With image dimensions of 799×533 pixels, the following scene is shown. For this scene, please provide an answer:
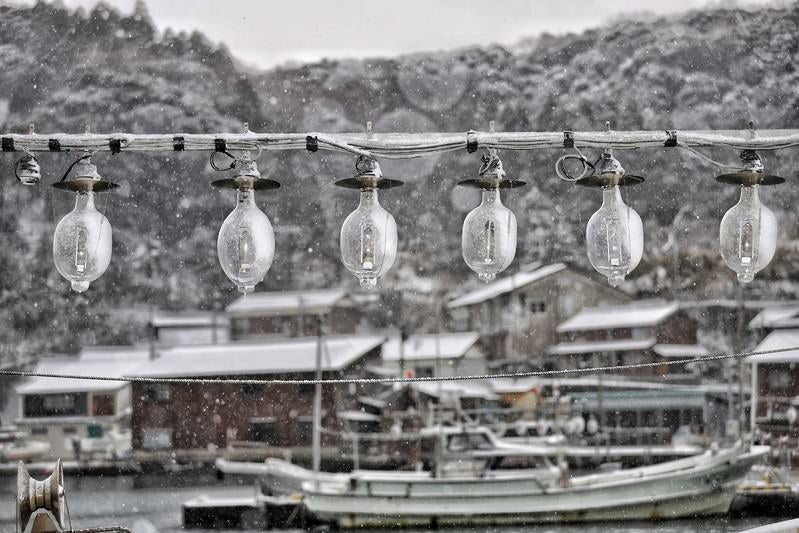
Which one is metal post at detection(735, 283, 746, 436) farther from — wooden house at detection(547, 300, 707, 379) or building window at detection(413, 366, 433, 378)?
building window at detection(413, 366, 433, 378)

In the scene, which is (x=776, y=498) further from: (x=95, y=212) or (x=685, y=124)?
(x=95, y=212)

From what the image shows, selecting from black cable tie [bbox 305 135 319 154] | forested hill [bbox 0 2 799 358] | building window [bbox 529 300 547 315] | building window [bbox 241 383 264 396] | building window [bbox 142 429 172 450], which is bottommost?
building window [bbox 142 429 172 450]

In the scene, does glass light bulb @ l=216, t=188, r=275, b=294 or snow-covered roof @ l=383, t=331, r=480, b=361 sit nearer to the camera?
glass light bulb @ l=216, t=188, r=275, b=294

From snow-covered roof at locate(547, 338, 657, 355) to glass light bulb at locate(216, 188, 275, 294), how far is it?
383 inches

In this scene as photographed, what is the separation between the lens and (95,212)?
1.36m

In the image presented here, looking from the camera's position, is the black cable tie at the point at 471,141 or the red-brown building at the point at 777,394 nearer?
the black cable tie at the point at 471,141

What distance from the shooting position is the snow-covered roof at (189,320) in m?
11.2

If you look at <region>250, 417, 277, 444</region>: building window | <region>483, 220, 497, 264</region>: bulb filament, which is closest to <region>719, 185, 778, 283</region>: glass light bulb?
<region>483, 220, 497, 264</region>: bulb filament

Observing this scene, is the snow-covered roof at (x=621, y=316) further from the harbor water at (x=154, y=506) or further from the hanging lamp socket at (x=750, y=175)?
the hanging lamp socket at (x=750, y=175)

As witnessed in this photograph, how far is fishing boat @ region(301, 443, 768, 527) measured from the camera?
923cm

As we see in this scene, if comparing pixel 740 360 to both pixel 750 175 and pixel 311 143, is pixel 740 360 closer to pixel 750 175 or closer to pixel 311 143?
pixel 750 175

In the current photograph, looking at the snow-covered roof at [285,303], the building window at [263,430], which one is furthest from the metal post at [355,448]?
the snow-covered roof at [285,303]

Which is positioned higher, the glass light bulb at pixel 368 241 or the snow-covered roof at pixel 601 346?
the glass light bulb at pixel 368 241

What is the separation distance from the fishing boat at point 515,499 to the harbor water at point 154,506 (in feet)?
0.40
